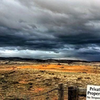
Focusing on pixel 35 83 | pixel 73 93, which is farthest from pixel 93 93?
pixel 35 83

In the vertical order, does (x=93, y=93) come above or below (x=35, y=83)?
above

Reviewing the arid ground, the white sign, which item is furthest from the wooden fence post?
the arid ground

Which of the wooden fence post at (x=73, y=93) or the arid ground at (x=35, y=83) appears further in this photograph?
the arid ground at (x=35, y=83)

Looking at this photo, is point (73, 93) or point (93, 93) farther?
point (73, 93)

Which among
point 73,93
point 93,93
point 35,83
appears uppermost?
point 93,93

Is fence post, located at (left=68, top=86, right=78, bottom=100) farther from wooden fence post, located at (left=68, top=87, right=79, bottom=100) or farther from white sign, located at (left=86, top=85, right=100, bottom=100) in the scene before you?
white sign, located at (left=86, top=85, right=100, bottom=100)

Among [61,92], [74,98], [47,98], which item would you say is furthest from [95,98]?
[47,98]

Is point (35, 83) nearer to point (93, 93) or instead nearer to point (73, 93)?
point (73, 93)

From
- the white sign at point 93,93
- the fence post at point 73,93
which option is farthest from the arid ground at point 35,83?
the white sign at point 93,93

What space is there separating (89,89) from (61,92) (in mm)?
2449

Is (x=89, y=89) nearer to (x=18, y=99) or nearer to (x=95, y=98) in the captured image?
(x=95, y=98)

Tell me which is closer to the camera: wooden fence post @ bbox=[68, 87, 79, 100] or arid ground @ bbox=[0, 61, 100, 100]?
wooden fence post @ bbox=[68, 87, 79, 100]

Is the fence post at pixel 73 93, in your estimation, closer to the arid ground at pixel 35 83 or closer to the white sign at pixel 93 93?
the white sign at pixel 93 93

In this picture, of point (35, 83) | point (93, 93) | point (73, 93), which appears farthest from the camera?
point (35, 83)
